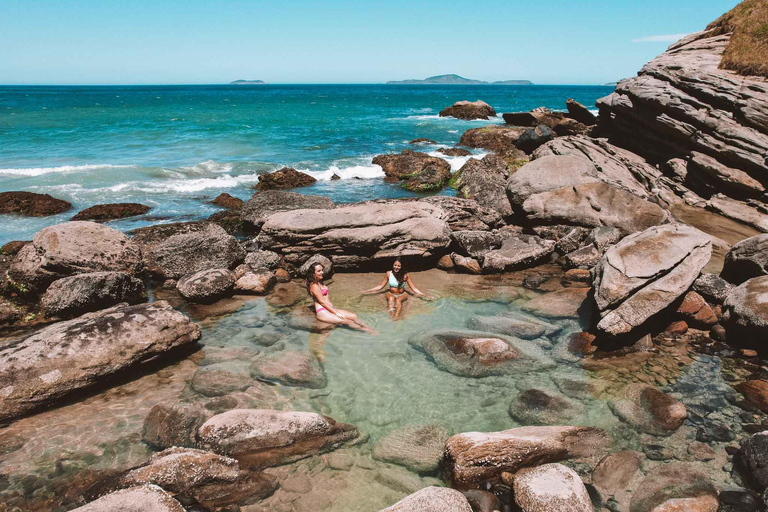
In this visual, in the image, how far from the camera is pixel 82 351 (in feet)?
25.5

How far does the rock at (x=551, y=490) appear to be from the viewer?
527 centimetres

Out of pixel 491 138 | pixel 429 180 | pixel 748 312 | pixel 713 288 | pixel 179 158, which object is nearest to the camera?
pixel 748 312

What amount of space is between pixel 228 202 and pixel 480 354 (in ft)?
49.2

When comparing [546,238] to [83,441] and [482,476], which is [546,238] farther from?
[83,441]

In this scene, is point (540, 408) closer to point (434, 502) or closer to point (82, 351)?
point (434, 502)

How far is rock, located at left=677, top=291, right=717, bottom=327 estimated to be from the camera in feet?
32.0

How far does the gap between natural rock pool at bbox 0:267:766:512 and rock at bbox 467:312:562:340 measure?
74 millimetres

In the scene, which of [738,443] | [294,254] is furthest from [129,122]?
[738,443]

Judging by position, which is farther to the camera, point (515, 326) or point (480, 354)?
point (515, 326)

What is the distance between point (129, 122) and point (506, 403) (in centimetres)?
5688

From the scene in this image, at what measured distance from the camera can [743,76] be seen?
1806 cm

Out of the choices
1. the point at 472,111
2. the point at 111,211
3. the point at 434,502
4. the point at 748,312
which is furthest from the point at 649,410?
the point at 472,111

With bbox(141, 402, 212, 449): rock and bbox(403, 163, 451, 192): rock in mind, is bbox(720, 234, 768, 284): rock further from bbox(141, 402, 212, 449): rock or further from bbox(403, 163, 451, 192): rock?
bbox(403, 163, 451, 192): rock

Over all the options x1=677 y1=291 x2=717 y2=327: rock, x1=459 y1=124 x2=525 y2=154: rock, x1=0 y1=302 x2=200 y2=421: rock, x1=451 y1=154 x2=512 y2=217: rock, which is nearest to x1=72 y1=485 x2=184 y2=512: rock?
x1=0 y1=302 x2=200 y2=421: rock
